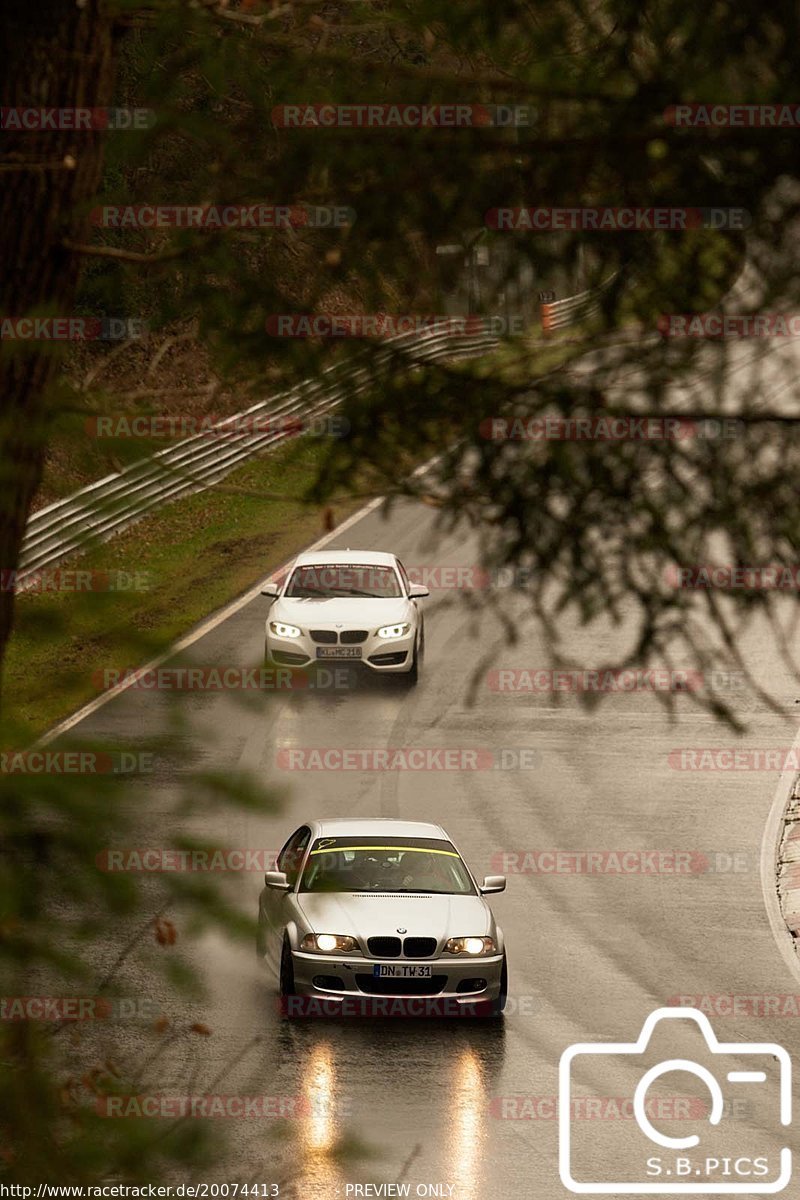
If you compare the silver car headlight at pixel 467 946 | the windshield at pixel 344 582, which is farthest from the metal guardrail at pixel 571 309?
the windshield at pixel 344 582

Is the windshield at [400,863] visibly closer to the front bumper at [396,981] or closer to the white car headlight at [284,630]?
the front bumper at [396,981]

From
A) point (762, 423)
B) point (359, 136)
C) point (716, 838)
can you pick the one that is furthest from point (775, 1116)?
point (359, 136)

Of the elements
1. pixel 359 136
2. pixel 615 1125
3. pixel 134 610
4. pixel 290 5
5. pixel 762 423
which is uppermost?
pixel 290 5

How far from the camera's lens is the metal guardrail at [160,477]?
3.61 meters

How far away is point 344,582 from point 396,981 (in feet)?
37.8

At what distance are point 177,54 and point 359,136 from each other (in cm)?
63

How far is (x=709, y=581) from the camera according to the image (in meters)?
5.38

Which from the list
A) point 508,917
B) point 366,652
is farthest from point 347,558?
point 508,917

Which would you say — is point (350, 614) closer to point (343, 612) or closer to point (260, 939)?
point (343, 612)

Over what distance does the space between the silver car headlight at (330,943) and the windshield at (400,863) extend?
604 millimetres

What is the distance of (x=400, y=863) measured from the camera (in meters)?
15.5

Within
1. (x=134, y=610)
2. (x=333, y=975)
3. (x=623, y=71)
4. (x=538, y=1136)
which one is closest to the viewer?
(x=134, y=610)

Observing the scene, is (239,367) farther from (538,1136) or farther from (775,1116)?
(775,1116)

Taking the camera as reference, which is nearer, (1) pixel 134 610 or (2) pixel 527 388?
(1) pixel 134 610
